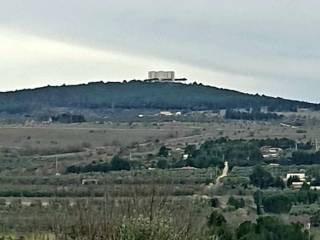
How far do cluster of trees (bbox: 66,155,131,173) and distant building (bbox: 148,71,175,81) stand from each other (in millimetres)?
47262

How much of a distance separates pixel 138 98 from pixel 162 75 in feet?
27.6

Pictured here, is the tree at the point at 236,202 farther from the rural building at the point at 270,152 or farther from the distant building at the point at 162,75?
the distant building at the point at 162,75

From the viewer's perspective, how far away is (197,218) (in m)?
17.8

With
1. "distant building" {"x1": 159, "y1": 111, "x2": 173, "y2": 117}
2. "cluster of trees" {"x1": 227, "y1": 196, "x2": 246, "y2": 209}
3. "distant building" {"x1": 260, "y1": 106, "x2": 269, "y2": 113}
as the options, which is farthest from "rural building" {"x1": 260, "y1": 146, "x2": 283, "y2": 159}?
"distant building" {"x1": 260, "y1": 106, "x2": 269, "y2": 113}

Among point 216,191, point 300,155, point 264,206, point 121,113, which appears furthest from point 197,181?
point 121,113

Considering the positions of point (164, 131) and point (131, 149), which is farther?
point (164, 131)

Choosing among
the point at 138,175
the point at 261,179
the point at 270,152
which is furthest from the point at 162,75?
the point at 138,175

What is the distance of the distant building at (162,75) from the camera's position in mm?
109938

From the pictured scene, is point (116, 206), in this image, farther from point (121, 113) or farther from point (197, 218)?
point (121, 113)

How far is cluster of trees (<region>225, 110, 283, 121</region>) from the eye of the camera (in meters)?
102

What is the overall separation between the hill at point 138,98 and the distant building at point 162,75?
337 centimetres

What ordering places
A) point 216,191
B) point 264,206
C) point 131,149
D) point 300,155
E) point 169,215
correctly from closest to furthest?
point 169,215 < point 264,206 < point 216,191 < point 300,155 < point 131,149

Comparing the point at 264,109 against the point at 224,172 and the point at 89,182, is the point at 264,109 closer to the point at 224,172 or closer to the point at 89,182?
the point at 224,172

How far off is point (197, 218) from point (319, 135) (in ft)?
216
